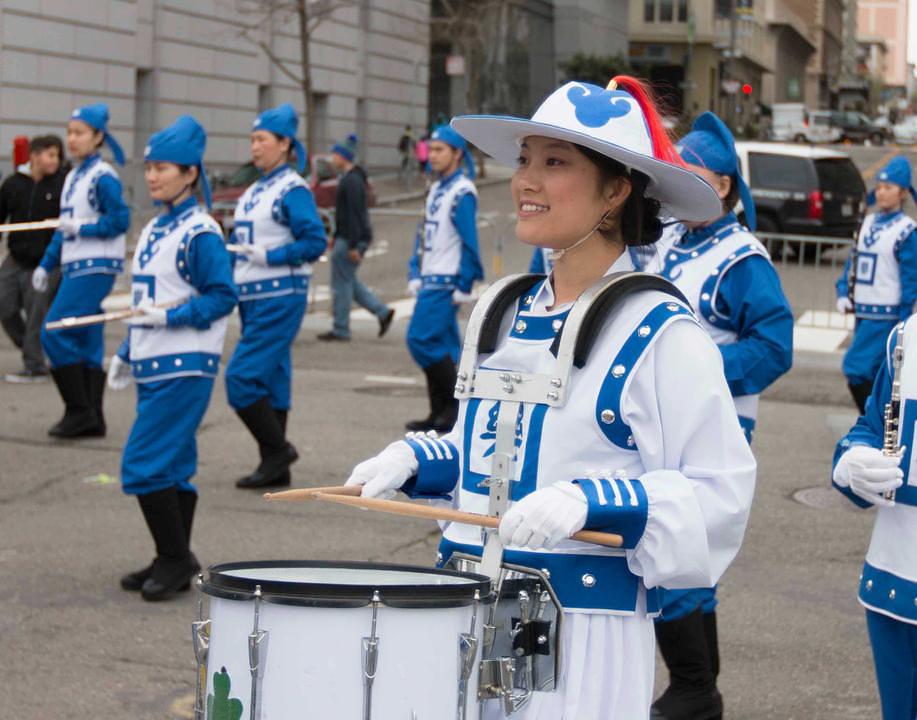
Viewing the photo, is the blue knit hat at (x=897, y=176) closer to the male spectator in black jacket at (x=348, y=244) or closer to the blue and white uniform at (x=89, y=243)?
the blue and white uniform at (x=89, y=243)

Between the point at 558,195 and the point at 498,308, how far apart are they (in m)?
0.30

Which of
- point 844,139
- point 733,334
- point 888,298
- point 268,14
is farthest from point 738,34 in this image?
point 733,334

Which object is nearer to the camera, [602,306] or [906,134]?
[602,306]

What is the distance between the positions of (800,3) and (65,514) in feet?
362

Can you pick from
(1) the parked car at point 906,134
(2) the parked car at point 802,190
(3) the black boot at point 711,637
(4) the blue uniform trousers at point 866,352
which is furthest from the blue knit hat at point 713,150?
(1) the parked car at point 906,134

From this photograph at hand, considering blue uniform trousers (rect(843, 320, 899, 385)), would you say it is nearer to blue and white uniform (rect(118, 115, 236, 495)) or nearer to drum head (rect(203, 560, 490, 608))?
blue and white uniform (rect(118, 115, 236, 495))

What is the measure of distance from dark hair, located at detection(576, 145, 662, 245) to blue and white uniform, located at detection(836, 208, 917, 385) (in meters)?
7.21

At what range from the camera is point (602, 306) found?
9.78ft

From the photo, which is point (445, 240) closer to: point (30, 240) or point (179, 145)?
point (30, 240)

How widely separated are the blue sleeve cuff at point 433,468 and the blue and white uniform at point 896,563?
102cm

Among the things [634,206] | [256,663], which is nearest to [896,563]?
[634,206]

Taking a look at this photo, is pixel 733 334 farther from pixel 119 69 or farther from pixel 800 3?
pixel 800 3

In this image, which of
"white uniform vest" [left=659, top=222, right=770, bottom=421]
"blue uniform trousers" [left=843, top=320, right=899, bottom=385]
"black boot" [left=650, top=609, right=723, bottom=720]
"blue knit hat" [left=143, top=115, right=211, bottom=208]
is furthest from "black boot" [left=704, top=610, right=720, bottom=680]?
"blue uniform trousers" [left=843, top=320, right=899, bottom=385]

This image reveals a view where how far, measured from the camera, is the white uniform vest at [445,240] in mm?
10891
